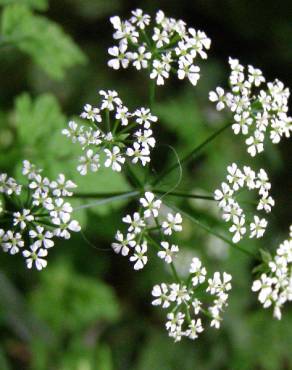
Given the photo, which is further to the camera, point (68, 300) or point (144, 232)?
point (68, 300)

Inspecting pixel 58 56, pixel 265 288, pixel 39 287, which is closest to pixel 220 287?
pixel 265 288

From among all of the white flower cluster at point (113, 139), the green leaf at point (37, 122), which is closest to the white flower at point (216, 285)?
the white flower cluster at point (113, 139)

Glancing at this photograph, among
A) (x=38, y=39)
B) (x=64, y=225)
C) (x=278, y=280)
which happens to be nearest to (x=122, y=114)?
(x=64, y=225)

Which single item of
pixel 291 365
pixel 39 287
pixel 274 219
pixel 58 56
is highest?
pixel 58 56

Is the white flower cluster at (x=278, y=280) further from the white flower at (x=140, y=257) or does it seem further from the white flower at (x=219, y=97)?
the white flower at (x=219, y=97)

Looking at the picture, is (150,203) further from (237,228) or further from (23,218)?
(23,218)

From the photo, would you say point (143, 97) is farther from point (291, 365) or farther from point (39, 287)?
point (291, 365)
